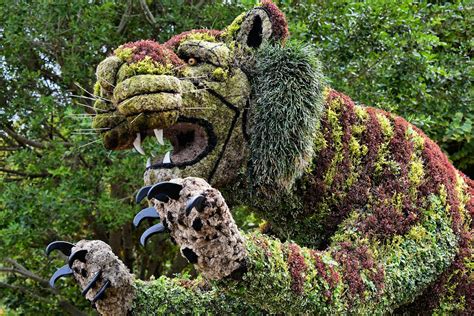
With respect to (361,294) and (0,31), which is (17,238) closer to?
(0,31)

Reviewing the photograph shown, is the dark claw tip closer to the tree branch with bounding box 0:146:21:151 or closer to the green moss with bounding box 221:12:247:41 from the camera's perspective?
the green moss with bounding box 221:12:247:41

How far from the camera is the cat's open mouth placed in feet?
8.25

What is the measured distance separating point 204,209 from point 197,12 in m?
4.33

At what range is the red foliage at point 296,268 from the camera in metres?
2.14

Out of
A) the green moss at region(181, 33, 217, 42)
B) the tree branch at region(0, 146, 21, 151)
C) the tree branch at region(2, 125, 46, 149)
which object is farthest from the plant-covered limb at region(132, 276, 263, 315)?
the tree branch at region(0, 146, 21, 151)

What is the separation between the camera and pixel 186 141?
2.64 meters

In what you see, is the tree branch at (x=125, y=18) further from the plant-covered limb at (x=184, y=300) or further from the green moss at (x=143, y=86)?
the green moss at (x=143, y=86)

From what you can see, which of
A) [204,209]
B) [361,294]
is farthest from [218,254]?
[361,294]

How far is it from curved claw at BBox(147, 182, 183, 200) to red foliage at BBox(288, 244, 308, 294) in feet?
1.41

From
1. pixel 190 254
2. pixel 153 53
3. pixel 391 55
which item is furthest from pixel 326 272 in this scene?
pixel 391 55

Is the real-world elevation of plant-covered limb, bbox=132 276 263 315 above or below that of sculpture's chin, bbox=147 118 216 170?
below

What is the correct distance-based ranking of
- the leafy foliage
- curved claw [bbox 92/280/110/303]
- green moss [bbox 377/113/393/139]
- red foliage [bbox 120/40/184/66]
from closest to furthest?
red foliage [bbox 120/40/184/66] < curved claw [bbox 92/280/110/303] < green moss [bbox 377/113/393/139] < the leafy foliage

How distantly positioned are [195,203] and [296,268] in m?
0.44

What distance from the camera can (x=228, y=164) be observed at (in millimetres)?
2588
